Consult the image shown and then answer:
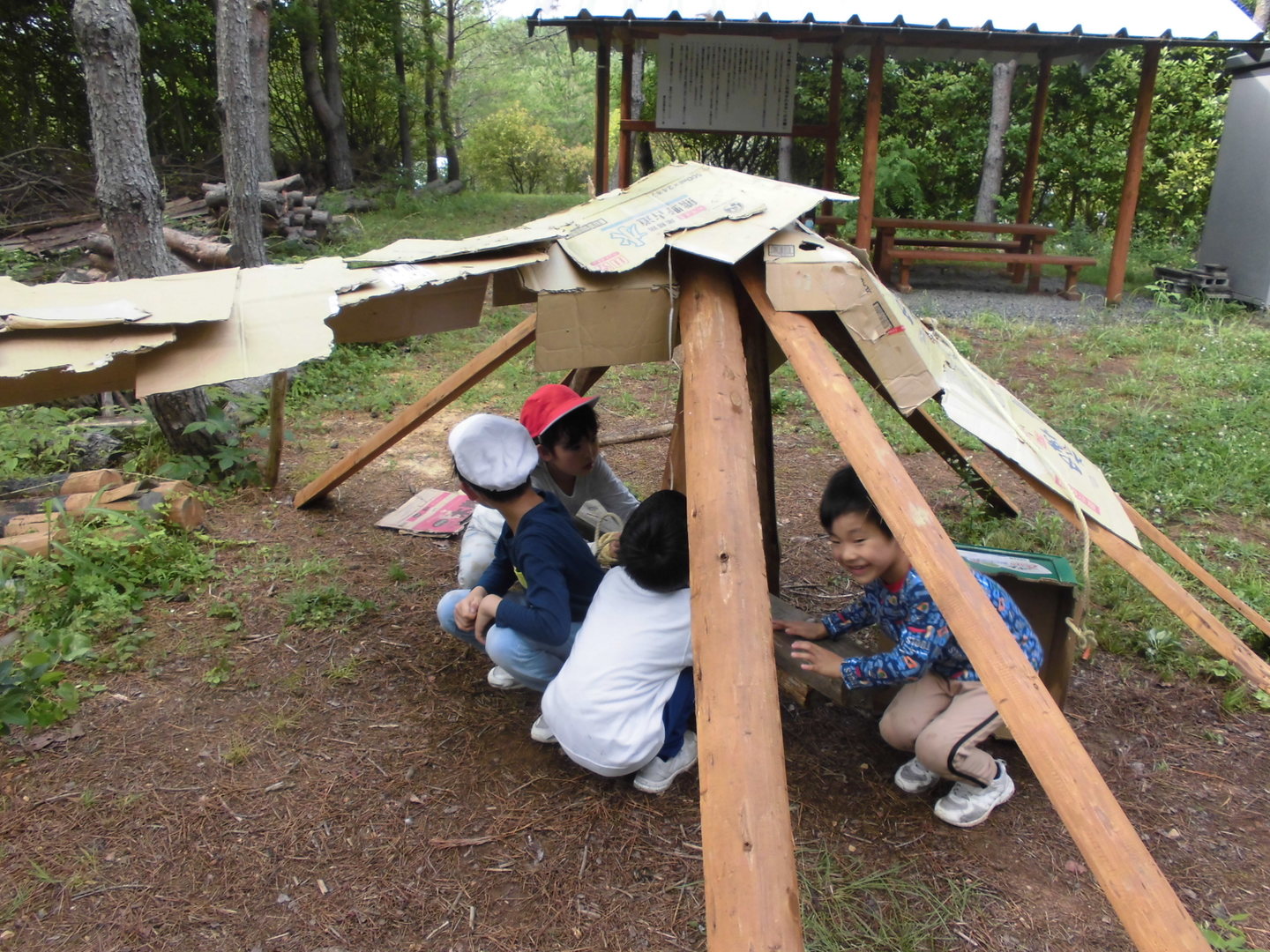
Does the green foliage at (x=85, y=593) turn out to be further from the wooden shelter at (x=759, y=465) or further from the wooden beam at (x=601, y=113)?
the wooden beam at (x=601, y=113)

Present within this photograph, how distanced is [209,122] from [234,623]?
11337 millimetres

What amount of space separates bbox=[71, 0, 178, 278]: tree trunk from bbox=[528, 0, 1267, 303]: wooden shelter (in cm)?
376

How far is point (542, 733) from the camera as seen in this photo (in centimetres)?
245

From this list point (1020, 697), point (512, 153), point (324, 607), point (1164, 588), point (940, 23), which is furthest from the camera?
point (512, 153)

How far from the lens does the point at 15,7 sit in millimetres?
10023

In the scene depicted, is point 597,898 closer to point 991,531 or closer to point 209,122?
point 991,531

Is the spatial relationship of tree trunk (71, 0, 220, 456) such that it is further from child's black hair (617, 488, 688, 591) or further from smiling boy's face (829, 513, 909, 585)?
smiling boy's face (829, 513, 909, 585)

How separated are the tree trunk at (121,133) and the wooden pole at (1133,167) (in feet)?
25.2

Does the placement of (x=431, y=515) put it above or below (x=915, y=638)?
below

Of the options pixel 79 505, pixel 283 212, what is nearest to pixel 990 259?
pixel 283 212

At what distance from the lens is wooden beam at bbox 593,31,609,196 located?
24.5ft

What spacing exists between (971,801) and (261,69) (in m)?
10.1

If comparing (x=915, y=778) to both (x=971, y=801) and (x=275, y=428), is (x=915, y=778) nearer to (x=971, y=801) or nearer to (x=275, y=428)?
(x=971, y=801)

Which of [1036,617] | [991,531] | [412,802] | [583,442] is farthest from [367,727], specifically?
[991,531]
